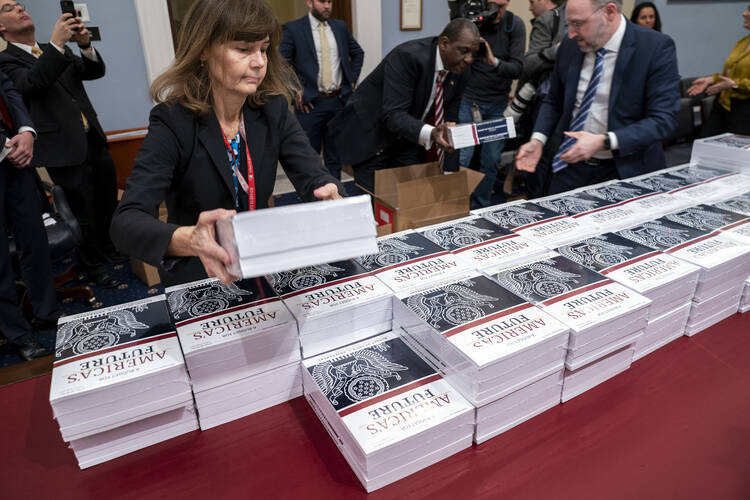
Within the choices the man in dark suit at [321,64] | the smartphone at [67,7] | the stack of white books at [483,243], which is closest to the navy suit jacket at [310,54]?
the man in dark suit at [321,64]

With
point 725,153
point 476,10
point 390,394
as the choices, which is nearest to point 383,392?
point 390,394

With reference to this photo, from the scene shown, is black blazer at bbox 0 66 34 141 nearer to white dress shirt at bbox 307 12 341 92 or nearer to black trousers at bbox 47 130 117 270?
black trousers at bbox 47 130 117 270

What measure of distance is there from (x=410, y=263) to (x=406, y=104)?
152cm

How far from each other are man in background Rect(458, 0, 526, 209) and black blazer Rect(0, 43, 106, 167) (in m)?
2.66

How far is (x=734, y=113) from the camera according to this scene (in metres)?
4.15

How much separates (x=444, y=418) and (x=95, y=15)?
14.0 ft

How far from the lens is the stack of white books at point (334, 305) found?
1.04 meters

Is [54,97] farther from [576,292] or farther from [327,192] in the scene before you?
[576,292]

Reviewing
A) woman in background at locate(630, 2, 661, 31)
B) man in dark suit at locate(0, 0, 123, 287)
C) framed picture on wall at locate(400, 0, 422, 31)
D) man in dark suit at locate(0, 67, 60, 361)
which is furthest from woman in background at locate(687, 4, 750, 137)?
man in dark suit at locate(0, 67, 60, 361)

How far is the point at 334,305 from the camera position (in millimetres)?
1066

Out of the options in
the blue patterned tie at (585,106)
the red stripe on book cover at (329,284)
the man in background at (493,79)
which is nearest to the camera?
the red stripe on book cover at (329,284)

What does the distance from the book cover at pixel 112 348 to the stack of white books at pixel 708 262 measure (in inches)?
49.3

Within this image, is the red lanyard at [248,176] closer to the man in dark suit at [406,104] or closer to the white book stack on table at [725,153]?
the man in dark suit at [406,104]

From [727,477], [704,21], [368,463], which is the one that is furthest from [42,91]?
[704,21]
